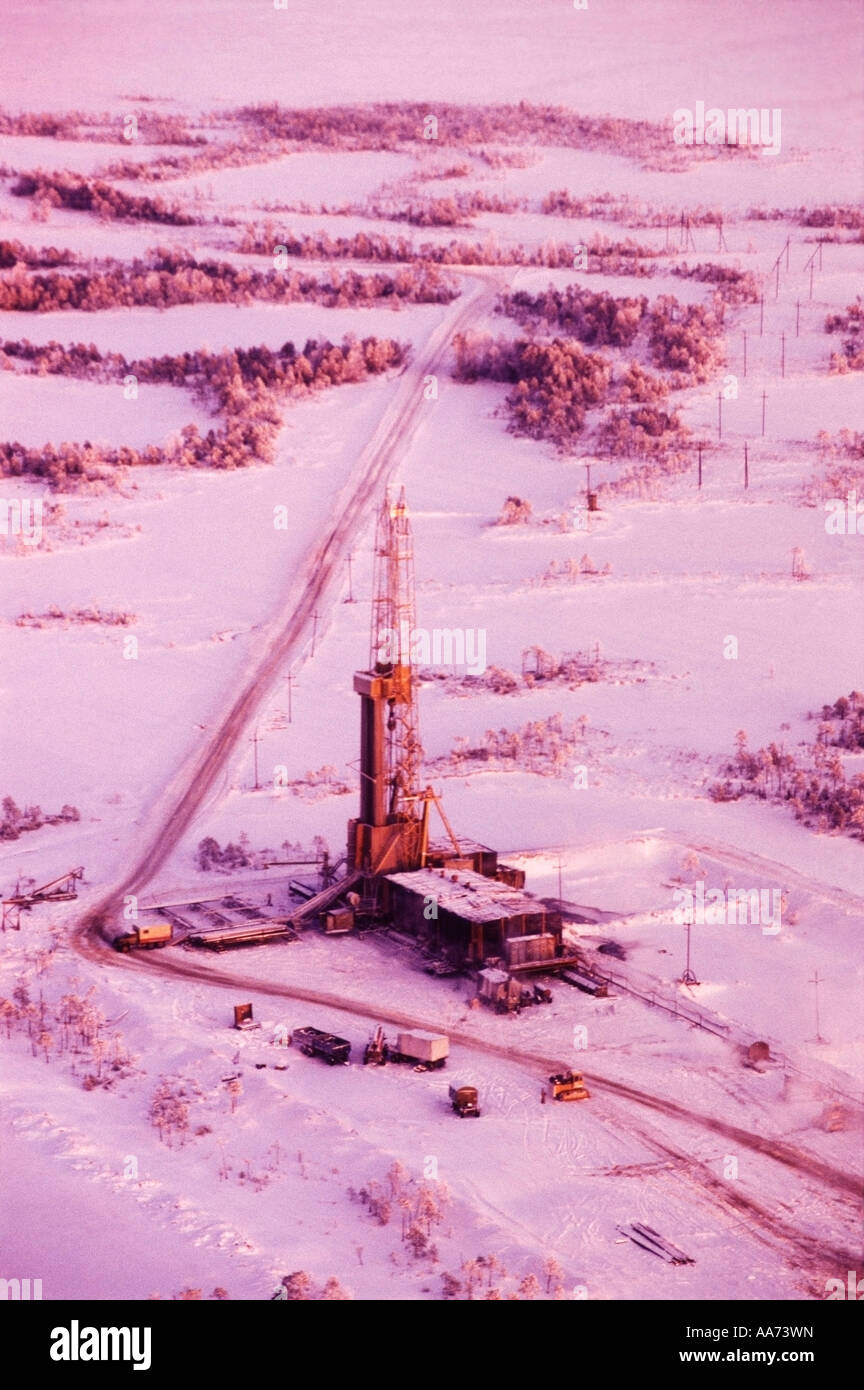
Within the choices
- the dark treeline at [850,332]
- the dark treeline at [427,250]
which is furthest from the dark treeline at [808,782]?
the dark treeline at [427,250]

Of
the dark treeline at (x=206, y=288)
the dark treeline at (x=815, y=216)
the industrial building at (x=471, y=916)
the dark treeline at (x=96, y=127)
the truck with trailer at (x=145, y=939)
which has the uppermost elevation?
the dark treeline at (x=96, y=127)

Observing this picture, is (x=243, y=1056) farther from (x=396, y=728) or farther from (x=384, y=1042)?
(x=396, y=728)

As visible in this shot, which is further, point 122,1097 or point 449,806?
point 449,806

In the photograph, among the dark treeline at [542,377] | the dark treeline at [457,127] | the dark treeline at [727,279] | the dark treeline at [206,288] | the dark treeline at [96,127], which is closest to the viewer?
the dark treeline at [542,377]

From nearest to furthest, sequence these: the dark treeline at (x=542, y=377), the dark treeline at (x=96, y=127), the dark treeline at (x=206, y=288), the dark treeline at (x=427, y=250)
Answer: the dark treeline at (x=542, y=377) < the dark treeline at (x=206, y=288) < the dark treeline at (x=427, y=250) < the dark treeline at (x=96, y=127)

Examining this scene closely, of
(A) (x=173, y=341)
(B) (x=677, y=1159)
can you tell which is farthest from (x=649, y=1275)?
(A) (x=173, y=341)

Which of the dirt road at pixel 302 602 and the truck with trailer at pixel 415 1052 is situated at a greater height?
the dirt road at pixel 302 602

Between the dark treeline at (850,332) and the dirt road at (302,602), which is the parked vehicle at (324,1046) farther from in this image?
the dark treeline at (850,332)

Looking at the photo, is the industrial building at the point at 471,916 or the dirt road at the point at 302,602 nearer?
the industrial building at the point at 471,916
